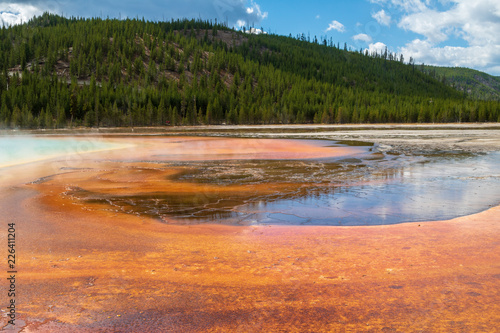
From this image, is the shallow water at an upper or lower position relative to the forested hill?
lower

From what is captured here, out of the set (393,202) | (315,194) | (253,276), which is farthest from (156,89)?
(253,276)

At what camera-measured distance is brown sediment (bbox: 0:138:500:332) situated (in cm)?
539

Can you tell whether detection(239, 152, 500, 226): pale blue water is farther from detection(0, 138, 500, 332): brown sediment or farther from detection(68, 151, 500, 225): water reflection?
detection(0, 138, 500, 332): brown sediment

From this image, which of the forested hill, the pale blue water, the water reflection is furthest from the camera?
the forested hill

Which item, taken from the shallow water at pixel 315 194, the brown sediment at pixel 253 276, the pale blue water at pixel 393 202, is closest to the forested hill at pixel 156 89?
the shallow water at pixel 315 194

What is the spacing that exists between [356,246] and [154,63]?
529ft

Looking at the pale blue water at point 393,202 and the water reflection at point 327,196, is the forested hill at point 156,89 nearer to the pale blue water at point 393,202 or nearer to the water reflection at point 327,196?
the water reflection at point 327,196

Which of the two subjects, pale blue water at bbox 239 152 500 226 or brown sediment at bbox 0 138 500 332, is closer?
brown sediment at bbox 0 138 500 332

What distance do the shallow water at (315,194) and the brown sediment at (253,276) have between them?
3.35ft

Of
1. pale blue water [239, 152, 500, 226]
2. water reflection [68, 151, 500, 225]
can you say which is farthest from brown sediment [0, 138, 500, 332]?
water reflection [68, 151, 500, 225]

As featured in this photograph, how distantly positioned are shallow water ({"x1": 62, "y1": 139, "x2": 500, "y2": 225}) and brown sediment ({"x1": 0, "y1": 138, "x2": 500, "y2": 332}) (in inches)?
40.2

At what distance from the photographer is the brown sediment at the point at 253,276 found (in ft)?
17.7

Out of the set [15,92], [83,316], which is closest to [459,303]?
[83,316]

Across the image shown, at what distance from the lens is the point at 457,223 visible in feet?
33.5
